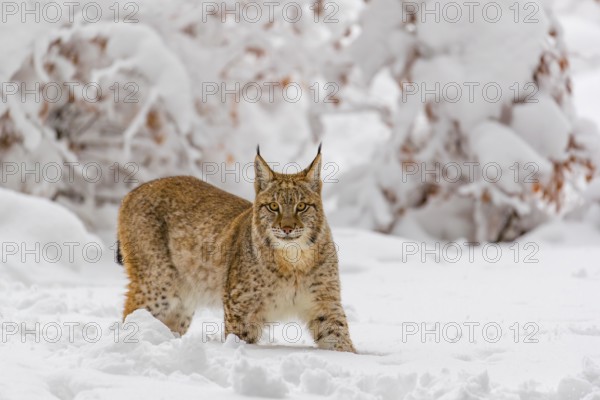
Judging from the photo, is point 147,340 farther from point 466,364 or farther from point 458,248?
point 458,248

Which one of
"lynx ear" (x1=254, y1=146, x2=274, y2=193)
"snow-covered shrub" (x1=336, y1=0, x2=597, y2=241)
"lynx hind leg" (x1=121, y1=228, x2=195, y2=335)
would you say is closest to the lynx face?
"lynx ear" (x1=254, y1=146, x2=274, y2=193)

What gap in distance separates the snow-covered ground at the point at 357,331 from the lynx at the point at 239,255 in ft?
0.68

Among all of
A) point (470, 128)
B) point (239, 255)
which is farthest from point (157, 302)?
point (470, 128)

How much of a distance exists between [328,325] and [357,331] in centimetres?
91

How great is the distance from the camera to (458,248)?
35.0 ft

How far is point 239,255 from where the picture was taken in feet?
18.5

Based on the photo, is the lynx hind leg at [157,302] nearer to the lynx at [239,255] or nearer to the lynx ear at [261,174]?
the lynx at [239,255]

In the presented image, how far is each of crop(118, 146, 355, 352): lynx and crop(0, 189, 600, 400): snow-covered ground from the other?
8.2 inches

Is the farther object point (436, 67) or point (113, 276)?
point (436, 67)

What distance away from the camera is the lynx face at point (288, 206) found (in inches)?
209

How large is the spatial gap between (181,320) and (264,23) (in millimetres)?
6666

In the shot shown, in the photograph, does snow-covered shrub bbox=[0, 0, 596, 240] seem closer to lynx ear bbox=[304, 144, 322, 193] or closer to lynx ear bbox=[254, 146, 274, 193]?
lynx ear bbox=[254, 146, 274, 193]

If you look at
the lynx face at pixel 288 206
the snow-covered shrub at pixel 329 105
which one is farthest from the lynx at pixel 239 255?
the snow-covered shrub at pixel 329 105

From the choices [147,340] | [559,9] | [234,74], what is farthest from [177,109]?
[559,9]
